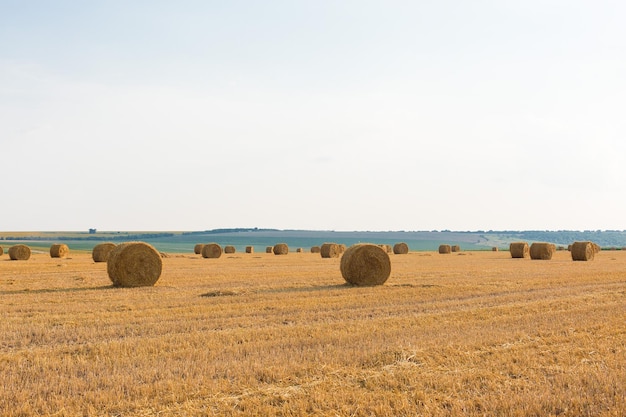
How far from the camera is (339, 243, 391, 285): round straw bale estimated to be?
Result: 62.8ft

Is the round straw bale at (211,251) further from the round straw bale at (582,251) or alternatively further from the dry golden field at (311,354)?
the dry golden field at (311,354)

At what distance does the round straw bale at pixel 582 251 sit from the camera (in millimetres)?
36062

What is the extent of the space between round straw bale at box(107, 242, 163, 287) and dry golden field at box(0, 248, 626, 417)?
10.5ft

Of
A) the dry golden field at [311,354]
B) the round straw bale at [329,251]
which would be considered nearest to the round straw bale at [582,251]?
the round straw bale at [329,251]

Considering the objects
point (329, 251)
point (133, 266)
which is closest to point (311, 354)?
point (133, 266)

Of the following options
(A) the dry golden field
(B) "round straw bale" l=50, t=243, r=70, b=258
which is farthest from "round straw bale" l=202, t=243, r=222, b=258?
(A) the dry golden field

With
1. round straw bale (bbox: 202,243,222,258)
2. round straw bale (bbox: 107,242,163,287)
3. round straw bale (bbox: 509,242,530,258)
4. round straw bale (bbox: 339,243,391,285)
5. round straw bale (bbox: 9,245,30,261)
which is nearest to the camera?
round straw bale (bbox: 107,242,163,287)

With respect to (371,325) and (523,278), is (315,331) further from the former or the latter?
(523,278)

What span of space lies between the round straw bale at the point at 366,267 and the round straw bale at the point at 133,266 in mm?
6289

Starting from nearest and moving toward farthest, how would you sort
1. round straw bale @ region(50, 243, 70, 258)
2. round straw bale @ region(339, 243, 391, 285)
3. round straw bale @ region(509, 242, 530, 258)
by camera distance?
round straw bale @ region(339, 243, 391, 285) < round straw bale @ region(509, 242, 530, 258) < round straw bale @ region(50, 243, 70, 258)

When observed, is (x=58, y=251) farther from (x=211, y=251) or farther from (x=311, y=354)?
(x=311, y=354)

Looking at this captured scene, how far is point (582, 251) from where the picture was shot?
119 feet

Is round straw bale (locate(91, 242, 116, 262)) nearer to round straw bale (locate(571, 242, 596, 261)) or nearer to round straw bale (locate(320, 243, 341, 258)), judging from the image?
round straw bale (locate(320, 243, 341, 258))

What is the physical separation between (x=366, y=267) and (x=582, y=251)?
74.2ft
